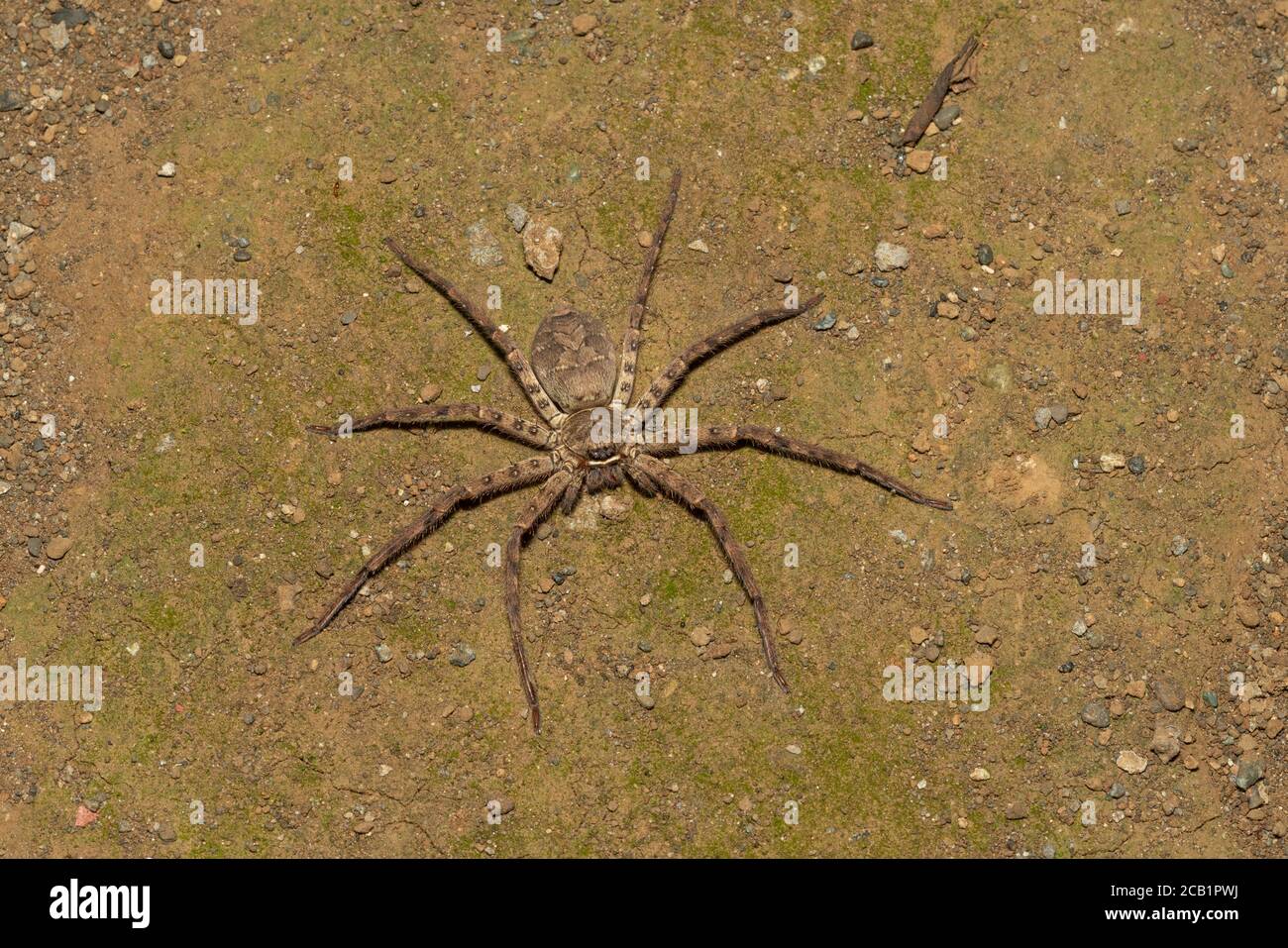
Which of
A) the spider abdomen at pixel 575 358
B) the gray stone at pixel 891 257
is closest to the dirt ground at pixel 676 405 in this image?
the gray stone at pixel 891 257

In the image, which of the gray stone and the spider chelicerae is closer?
the spider chelicerae

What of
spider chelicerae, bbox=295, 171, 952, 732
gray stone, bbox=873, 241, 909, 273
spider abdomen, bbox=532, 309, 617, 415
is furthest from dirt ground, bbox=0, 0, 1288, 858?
spider abdomen, bbox=532, 309, 617, 415

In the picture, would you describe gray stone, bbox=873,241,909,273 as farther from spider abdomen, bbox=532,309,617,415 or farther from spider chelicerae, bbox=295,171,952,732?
spider abdomen, bbox=532,309,617,415

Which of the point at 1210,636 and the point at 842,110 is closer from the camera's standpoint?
the point at 1210,636

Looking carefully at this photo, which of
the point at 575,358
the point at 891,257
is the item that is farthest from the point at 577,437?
the point at 891,257

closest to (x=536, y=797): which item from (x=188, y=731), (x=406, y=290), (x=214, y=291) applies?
(x=188, y=731)
